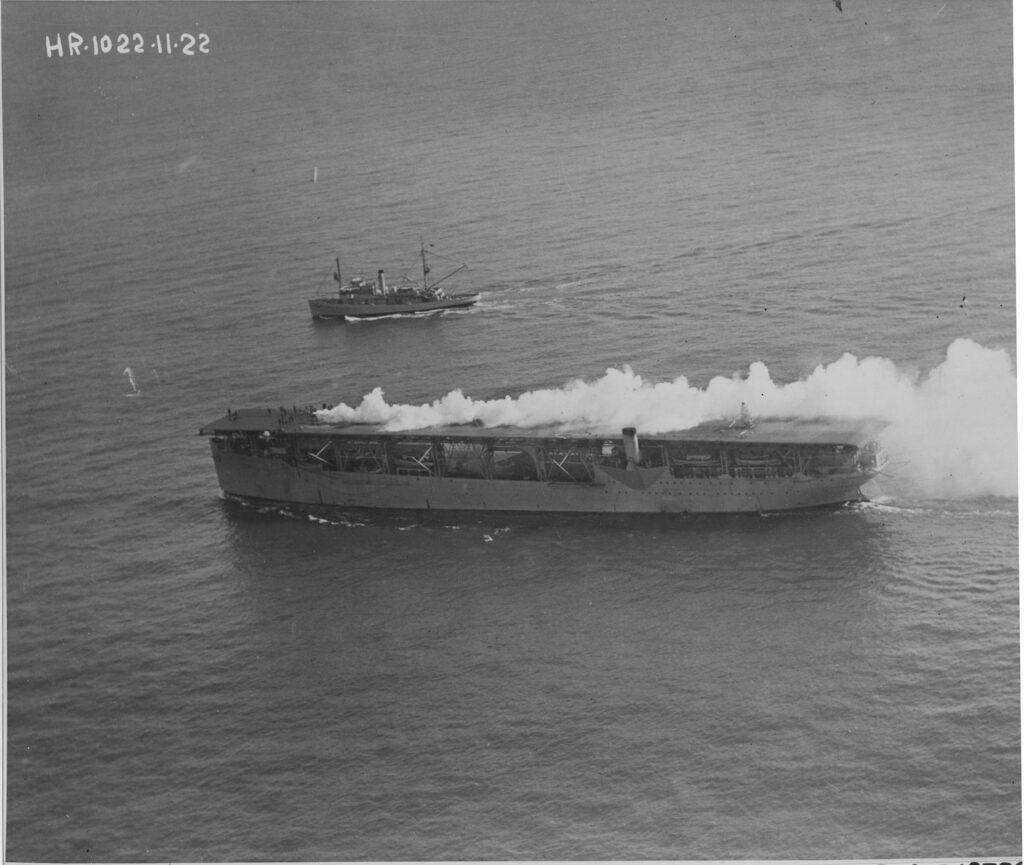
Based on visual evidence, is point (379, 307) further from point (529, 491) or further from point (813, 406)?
point (813, 406)

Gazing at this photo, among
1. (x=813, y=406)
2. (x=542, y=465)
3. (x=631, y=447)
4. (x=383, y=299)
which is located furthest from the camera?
(x=383, y=299)

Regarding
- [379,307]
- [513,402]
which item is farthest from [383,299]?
[513,402]

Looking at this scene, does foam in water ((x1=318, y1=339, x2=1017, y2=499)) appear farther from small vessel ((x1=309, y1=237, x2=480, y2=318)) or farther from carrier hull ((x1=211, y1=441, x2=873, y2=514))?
small vessel ((x1=309, y1=237, x2=480, y2=318))

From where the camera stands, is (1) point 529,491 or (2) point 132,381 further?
(1) point 529,491

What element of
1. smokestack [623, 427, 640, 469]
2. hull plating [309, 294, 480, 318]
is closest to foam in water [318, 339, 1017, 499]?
smokestack [623, 427, 640, 469]

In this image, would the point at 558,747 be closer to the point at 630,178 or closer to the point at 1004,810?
the point at 1004,810

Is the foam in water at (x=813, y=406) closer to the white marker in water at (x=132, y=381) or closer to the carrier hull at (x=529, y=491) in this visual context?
the carrier hull at (x=529, y=491)
